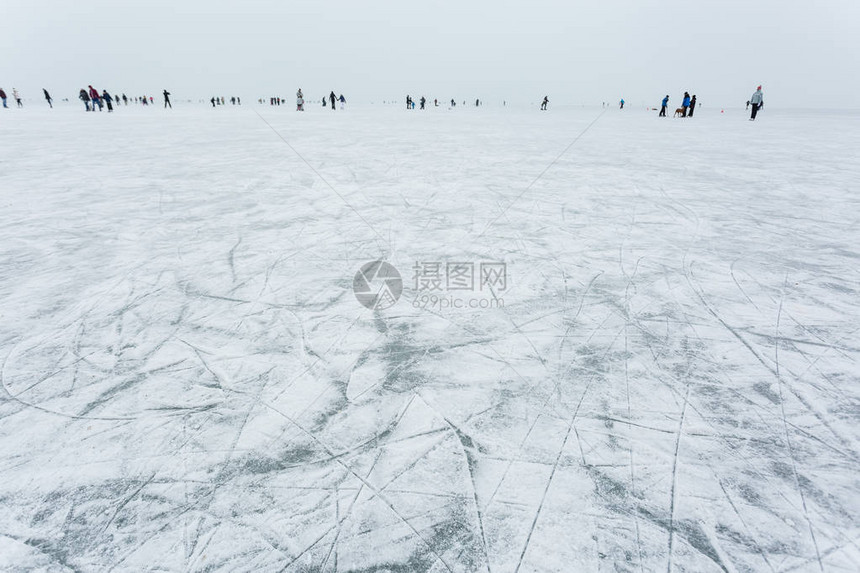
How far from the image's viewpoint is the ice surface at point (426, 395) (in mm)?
1551

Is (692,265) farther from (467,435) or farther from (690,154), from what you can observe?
(690,154)

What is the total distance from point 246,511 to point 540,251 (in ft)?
11.0

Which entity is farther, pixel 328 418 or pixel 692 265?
pixel 692 265

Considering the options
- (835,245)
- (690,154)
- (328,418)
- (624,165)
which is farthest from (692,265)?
(690,154)

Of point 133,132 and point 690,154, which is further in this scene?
point 133,132

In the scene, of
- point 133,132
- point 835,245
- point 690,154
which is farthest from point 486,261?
point 133,132

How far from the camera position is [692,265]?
3.88m

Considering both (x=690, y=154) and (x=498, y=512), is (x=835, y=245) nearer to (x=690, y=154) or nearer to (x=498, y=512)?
(x=498, y=512)

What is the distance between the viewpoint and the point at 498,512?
5.32 feet

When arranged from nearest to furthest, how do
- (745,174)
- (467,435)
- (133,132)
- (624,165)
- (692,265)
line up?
(467,435) → (692,265) → (745,174) → (624,165) → (133,132)

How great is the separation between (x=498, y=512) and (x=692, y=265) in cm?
335

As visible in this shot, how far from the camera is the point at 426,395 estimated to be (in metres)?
2.24

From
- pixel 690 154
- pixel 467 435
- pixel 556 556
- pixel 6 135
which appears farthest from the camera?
pixel 6 135

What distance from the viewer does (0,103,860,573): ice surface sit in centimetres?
155
